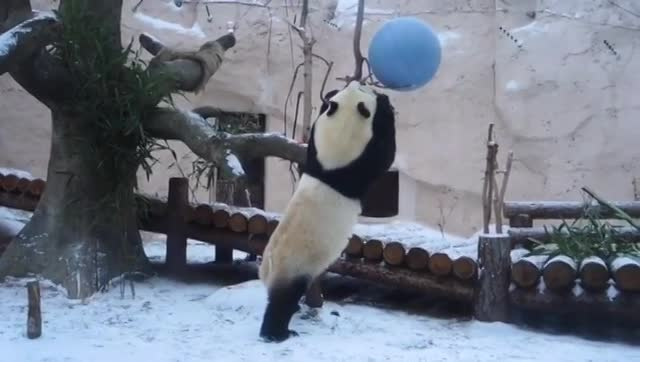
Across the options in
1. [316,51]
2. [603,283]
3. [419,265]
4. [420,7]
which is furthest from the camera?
[316,51]

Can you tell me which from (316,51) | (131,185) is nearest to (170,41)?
(316,51)

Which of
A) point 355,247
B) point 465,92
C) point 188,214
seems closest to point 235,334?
point 355,247

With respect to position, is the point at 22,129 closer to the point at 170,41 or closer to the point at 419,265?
the point at 170,41

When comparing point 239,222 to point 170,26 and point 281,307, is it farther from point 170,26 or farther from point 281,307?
point 170,26

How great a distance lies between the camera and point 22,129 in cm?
477

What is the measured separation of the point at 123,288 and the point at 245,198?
31.4 inches

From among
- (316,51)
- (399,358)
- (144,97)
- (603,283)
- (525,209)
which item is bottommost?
(399,358)

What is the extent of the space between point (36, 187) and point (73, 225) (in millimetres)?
561

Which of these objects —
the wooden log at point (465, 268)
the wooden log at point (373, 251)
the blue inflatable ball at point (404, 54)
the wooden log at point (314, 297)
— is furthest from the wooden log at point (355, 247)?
the blue inflatable ball at point (404, 54)

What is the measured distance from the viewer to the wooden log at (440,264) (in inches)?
116

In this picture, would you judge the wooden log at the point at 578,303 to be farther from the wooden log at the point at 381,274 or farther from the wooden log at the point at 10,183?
the wooden log at the point at 10,183

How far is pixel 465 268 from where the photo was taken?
9.52 ft

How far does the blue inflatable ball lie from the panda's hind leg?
27.3 inches

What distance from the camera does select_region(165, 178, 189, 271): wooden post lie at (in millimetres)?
3426
